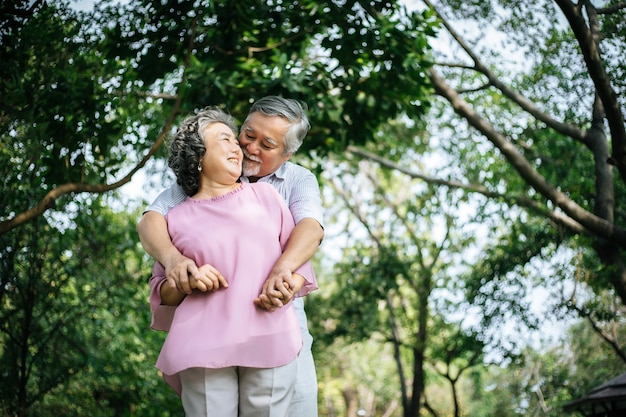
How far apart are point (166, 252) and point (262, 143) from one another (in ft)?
2.14

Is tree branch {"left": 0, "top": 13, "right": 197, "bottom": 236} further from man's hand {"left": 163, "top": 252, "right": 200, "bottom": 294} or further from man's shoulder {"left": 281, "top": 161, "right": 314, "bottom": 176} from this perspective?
man's hand {"left": 163, "top": 252, "right": 200, "bottom": 294}

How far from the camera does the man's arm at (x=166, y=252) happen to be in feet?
6.54

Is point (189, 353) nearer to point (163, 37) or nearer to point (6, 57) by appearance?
point (6, 57)

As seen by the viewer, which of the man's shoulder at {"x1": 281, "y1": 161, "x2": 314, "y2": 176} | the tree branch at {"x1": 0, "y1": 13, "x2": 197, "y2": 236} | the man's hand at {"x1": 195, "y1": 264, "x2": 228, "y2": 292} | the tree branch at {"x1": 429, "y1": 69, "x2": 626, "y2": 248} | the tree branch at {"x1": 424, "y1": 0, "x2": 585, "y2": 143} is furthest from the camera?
the tree branch at {"x1": 424, "y1": 0, "x2": 585, "y2": 143}

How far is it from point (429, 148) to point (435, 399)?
14.4m

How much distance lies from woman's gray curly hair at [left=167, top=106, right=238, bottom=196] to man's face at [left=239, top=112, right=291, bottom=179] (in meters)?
0.26

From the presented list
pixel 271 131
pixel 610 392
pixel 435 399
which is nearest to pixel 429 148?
pixel 610 392

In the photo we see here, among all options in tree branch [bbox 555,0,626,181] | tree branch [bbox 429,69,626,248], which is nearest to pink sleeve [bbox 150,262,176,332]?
tree branch [bbox 555,0,626,181]

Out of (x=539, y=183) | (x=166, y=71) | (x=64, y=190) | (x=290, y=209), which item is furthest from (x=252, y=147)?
(x=539, y=183)

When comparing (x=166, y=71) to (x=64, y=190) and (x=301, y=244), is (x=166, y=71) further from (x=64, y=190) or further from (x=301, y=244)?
(x=301, y=244)

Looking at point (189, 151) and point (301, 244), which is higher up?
point (189, 151)

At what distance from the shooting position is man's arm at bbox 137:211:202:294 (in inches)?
78.5

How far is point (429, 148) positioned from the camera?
1427 centimetres

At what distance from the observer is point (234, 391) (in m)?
2.04
